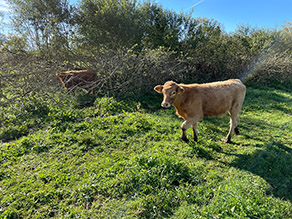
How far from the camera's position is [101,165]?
4121 millimetres

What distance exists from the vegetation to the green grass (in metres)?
0.02

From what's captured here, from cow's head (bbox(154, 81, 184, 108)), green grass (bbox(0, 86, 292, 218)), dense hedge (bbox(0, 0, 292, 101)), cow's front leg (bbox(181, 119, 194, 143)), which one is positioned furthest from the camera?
dense hedge (bbox(0, 0, 292, 101))

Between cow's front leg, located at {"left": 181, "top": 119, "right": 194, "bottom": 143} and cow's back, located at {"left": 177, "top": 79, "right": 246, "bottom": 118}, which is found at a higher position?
cow's back, located at {"left": 177, "top": 79, "right": 246, "bottom": 118}

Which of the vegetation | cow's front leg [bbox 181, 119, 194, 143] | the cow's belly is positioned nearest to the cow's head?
cow's front leg [bbox 181, 119, 194, 143]

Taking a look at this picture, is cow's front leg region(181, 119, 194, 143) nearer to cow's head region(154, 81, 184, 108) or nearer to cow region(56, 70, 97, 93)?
cow's head region(154, 81, 184, 108)

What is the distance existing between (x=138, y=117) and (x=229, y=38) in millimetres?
12932

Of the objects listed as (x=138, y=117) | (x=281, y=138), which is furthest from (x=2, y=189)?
(x=281, y=138)

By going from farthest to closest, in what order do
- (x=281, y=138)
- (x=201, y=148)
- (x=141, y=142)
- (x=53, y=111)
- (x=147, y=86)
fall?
(x=147, y=86) < (x=53, y=111) < (x=281, y=138) < (x=141, y=142) < (x=201, y=148)

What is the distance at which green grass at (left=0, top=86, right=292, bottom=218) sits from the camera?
306cm

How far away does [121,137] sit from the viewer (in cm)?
550

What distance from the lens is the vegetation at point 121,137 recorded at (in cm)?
318

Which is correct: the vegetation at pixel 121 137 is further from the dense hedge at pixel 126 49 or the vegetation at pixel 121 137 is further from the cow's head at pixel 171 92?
the cow's head at pixel 171 92

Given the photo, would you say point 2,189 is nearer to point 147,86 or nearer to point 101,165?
point 101,165

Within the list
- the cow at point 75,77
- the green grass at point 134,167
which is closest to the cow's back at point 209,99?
the green grass at point 134,167
